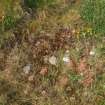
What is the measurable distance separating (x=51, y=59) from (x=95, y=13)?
3.46 ft

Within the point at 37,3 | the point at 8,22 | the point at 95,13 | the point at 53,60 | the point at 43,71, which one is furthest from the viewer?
the point at 37,3

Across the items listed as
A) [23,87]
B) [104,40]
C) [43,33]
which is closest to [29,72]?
[23,87]

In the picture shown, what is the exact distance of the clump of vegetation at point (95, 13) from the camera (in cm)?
701

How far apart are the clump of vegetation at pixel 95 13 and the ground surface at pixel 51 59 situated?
0.11 m

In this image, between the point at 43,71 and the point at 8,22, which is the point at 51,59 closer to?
the point at 43,71

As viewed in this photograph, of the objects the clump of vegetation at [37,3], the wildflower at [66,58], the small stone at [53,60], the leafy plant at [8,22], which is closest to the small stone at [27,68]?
the small stone at [53,60]

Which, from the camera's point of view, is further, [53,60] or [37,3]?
[37,3]

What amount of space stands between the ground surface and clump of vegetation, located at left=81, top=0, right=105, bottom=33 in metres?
0.11

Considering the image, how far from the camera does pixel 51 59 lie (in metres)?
6.96

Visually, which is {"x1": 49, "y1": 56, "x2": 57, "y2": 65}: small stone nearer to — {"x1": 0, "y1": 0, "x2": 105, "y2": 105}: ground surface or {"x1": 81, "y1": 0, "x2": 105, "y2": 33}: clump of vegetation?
{"x1": 0, "y1": 0, "x2": 105, "y2": 105}: ground surface

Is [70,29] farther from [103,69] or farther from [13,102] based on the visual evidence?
[13,102]

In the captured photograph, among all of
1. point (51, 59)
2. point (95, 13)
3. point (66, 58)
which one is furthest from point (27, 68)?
point (95, 13)

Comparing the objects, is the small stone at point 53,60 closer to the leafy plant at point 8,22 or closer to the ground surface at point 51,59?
the ground surface at point 51,59

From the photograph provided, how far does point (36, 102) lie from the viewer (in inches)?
257
